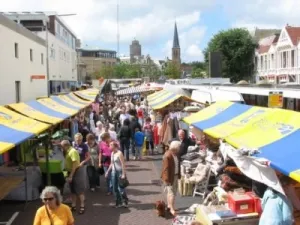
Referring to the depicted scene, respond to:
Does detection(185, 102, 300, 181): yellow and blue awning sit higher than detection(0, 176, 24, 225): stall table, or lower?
higher

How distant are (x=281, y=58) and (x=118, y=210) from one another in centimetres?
5579

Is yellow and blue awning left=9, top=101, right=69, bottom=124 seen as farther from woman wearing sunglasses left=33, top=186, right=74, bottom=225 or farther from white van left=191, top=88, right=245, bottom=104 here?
white van left=191, top=88, right=245, bottom=104

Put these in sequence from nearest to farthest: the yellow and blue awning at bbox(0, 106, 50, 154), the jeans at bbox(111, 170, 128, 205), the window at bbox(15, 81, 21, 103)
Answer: the yellow and blue awning at bbox(0, 106, 50, 154)
the jeans at bbox(111, 170, 128, 205)
the window at bbox(15, 81, 21, 103)

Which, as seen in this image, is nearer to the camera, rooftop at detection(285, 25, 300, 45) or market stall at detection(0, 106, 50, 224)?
market stall at detection(0, 106, 50, 224)

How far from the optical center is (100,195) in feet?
36.2

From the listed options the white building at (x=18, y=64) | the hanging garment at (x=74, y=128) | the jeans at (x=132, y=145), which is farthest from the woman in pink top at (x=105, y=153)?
the white building at (x=18, y=64)

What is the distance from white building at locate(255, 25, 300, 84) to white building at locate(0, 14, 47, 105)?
33508 millimetres

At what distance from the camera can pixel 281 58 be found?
202 feet

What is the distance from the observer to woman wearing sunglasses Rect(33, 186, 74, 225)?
576 cm

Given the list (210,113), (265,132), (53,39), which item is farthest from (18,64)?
(265,132)

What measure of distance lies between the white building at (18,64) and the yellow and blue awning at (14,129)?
10917mm

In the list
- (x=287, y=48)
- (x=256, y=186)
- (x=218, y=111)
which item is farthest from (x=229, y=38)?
(x=256, y=186)

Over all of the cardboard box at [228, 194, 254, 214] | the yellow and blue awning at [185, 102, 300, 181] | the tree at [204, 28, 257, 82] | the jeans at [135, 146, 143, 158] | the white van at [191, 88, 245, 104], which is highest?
the tree at [204, 28, 257, 82]

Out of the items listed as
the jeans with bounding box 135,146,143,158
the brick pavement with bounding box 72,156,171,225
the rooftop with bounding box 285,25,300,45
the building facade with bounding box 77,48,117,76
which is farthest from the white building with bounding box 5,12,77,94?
the building facade with bounding box 77,48,117,76
